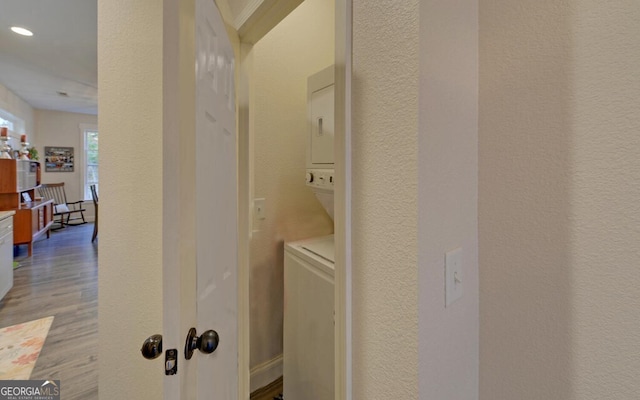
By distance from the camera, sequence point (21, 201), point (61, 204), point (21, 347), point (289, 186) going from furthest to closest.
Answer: point (61, 204) < point (21, 201) < point (21, 347) < point (289, 186)

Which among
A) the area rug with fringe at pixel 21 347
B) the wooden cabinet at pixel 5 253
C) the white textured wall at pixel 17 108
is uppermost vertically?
the white textured wall at pixel 17 108

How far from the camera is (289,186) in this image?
2.12 m

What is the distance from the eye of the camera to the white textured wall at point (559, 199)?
59 cm

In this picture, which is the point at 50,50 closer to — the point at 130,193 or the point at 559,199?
the point at 130,193

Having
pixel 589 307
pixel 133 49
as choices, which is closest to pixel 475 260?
pixel 589 307

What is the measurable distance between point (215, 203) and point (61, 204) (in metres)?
8.78

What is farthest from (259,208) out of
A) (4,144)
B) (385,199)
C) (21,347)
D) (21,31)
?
(4,144)

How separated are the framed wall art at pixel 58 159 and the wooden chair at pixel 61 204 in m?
0.41

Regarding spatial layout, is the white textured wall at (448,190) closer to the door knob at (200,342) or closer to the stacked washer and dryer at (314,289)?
the door knob at (200,342)

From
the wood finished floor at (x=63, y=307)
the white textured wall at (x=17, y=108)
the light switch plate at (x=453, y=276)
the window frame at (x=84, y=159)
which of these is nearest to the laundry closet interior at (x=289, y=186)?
the light switch plate at (x=453, y=276)

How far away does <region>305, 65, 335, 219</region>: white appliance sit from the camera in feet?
5.11

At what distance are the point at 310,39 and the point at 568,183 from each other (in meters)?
1.96

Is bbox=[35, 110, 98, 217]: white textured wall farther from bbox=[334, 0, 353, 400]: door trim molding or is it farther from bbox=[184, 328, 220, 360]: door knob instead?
bbox=[334, 0, 353, 400]: door trim molding

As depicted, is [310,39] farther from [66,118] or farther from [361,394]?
[66,118]
